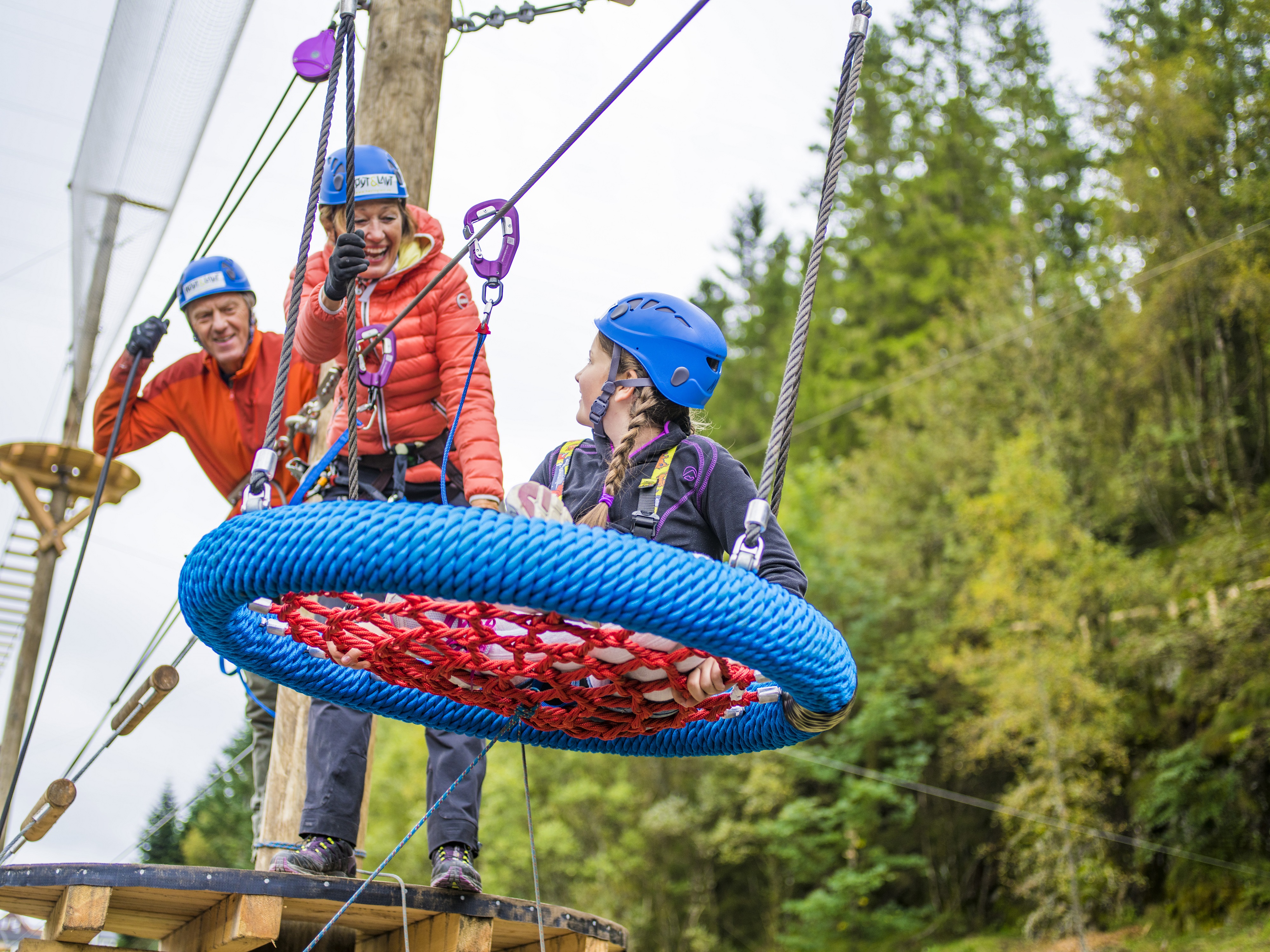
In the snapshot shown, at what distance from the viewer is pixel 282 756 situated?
3115 mm

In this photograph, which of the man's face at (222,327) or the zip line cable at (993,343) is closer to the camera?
the man's face at (222,327)

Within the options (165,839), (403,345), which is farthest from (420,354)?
(165,839)

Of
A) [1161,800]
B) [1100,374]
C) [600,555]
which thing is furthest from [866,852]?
[600,555]

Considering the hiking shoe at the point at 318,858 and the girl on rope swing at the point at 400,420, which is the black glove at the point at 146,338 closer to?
the girl on rope swing at the point at 400,420

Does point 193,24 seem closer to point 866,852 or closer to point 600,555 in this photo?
point 600,555

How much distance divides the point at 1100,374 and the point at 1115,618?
5.52 m

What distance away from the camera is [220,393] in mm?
3588

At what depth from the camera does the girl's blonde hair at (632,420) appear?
2178 millimetres

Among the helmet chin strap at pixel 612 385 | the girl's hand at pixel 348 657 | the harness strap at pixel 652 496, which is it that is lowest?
the girl's hand at pixel 348 657

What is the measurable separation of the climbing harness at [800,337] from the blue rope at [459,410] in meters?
0.76

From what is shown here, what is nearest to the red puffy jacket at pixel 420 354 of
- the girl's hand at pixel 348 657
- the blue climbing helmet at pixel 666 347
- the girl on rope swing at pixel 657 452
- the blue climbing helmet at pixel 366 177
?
the blue climbing helmet at pixel 366 177

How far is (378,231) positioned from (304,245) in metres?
0.64

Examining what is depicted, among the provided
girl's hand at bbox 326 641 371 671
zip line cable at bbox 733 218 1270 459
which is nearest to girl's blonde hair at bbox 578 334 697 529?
girl's hand at bbox 326 641 371 671

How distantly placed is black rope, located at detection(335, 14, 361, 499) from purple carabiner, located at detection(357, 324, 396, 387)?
20 cm
